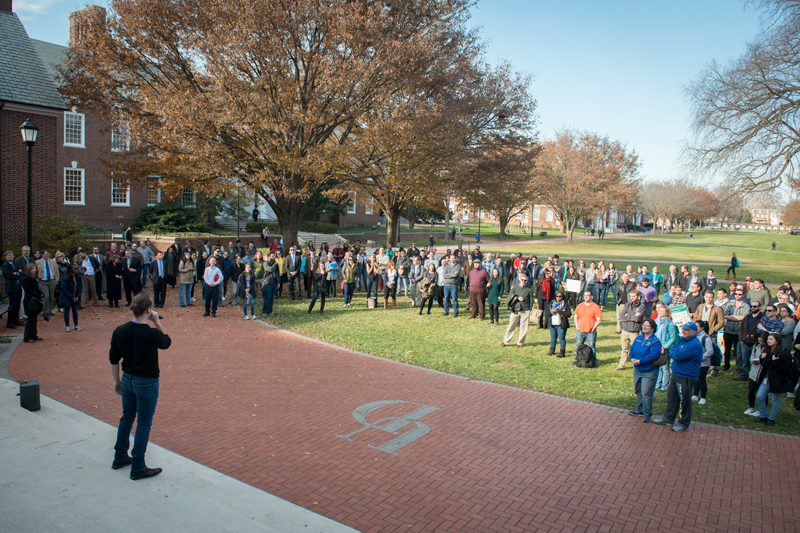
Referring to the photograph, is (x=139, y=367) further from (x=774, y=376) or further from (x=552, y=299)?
(x=552, y=299)

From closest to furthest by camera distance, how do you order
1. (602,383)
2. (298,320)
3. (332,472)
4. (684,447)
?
1. (332,472)
2. (684,447)
3. (602,383)
4. (298,320)

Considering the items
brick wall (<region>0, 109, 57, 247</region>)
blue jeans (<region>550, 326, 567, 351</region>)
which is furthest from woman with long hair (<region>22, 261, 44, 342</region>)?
blue jeans (<region>550, 326, 567, 351</region>)

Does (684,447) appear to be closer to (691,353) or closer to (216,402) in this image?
(691,353)

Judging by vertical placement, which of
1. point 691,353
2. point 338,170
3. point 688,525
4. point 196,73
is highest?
point 196,73

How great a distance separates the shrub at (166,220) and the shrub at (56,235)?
14094 mm

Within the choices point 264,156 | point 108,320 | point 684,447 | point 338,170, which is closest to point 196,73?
point 264,156

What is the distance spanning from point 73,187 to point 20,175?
17004mm

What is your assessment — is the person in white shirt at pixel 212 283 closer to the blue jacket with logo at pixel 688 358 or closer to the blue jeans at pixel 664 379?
the blue jeans at pixel 664 379

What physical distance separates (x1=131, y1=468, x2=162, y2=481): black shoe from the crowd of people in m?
7.44

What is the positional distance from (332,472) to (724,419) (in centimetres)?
700

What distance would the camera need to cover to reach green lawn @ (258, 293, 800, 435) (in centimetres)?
960

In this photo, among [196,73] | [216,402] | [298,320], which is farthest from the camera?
[196,73]

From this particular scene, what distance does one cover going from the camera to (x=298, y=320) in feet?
52.7

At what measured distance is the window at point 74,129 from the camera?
33400 millimetres
